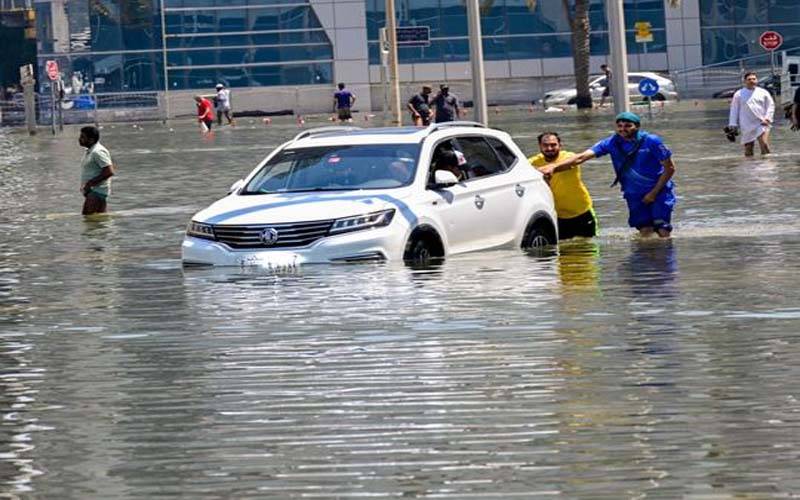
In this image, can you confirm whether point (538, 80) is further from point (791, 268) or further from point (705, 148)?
point (791, 268)

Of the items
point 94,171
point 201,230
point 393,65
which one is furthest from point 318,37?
point 201,230

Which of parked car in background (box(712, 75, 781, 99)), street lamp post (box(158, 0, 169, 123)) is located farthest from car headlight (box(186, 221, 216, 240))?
street lamp post (box(158, 0, 169, 123))

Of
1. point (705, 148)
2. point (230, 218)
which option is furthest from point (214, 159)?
point (230, 218)

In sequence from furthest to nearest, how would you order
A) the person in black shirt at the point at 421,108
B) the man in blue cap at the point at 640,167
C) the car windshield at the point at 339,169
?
the person in black shirt at the point at 421,108, the man in blue cap at the point at 640,167, the car windshield at the point at 339,169

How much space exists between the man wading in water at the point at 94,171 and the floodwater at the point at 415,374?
357 cm

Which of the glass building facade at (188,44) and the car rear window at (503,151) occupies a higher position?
the glass building facade at (188,44)

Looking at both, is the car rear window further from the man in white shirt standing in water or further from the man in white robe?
the man in white shirt standing in water

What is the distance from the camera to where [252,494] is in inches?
321

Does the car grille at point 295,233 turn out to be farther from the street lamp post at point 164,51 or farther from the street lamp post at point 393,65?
the street lamp post at point 164,51

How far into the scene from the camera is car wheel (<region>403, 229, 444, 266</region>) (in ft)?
59.0

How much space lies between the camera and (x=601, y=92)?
81.8 meters

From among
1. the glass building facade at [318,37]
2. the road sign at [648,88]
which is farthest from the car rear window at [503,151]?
the glass building facade at [318,37]

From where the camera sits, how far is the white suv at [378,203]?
1784 centimetres

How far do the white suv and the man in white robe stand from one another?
16.4 metres
